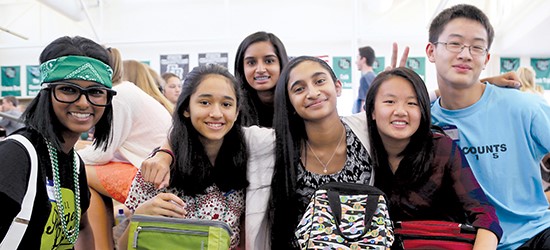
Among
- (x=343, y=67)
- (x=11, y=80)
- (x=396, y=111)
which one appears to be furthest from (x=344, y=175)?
(x=11, y=80)

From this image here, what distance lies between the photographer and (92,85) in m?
1.71

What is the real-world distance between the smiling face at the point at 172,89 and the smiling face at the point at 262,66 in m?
2.61

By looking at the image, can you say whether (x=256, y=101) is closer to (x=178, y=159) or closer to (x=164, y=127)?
(x=164, y=127)

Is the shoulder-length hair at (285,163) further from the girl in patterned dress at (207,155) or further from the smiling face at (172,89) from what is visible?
the smiling face at (172,89)

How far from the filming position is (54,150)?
1.64m

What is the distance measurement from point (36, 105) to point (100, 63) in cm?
28

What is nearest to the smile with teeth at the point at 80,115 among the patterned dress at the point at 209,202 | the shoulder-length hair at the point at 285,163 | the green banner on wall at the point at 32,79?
the patterned dress at the point at 209,202

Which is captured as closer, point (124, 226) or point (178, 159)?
point (178, 159)

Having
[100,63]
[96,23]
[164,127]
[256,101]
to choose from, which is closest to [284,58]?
[256,101]

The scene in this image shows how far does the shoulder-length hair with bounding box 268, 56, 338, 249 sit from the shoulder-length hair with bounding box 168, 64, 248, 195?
0.55 ft

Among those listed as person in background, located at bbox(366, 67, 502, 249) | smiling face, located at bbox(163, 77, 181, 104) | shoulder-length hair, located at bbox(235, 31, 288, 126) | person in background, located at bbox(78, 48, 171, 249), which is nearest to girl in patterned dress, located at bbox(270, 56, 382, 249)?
person in background, located at bbox(366, 67, 502, 249)

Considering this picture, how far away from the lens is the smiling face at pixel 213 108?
2014 mm

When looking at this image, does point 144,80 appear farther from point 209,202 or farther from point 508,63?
point 508,63

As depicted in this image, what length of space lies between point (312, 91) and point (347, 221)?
2.18 ft
